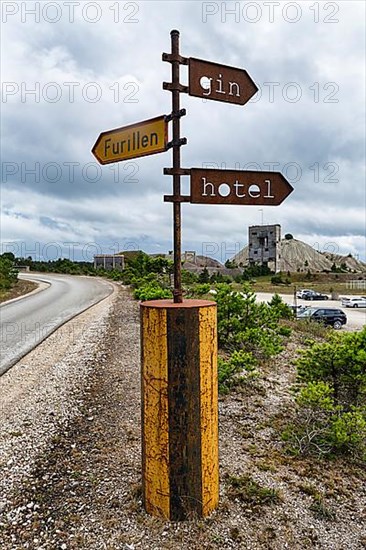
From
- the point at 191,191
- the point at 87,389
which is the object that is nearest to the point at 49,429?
the point at 87,389

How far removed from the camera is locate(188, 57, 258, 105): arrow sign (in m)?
2.65

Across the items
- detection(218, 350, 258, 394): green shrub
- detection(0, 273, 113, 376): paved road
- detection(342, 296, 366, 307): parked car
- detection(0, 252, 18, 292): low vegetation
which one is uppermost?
detection(0, 252, 18, 292): low vegetation

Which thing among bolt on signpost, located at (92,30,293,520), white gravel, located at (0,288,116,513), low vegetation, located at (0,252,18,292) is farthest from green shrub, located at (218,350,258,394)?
low vegetation, located at (0,252,18,292)

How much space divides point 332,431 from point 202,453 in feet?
4.60

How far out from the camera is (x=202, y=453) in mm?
2564

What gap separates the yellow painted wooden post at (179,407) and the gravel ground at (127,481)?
18 centimetres

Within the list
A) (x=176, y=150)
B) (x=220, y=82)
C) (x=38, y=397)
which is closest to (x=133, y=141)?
(x=176, y=150)

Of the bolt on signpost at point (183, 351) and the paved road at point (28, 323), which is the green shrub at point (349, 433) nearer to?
the bolt on signpost at point (183, 351)

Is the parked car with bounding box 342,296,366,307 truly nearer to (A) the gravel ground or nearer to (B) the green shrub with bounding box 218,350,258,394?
(A) the gravel ground

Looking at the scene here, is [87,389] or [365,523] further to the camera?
[87,389]

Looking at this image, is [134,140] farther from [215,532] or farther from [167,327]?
[215,532]

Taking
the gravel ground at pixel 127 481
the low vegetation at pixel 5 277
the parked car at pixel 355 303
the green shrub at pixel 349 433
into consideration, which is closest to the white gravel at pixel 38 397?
the gravel ground at pixel 127 481

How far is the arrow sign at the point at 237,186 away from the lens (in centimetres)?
263

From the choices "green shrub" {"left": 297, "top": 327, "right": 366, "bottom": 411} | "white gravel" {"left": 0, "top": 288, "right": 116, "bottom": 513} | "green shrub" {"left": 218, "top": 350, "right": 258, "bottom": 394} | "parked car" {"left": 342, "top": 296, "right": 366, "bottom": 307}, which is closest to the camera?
"white gravel" {"left": 0, "top": 288, "right": 116, "bottom": 513}
